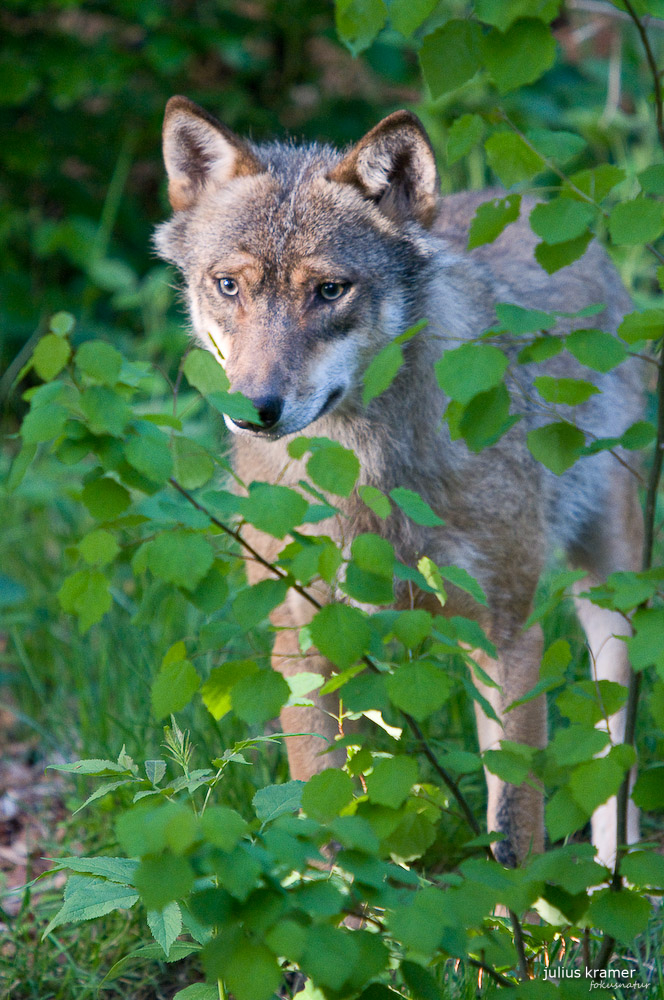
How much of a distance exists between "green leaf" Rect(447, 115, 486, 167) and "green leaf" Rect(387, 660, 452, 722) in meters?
0.79

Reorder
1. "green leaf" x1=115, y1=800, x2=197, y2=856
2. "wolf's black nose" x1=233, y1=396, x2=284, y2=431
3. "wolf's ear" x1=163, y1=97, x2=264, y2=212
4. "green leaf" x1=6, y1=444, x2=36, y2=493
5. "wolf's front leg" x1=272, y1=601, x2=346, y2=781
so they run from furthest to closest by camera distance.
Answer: "wolf's ear" x1=163, y1=97, x2=264, y2=212 → "wolf's front leg" x1=272, y1=601, x2=346, y2=781 → "wolf's black nose" x1=233, y1=396, x2=284, y2=431 → "green leaf" x1=6, y1=444, x2=36, y2=493 → "green leaf" x1=115, y1=800, x2=197, y2=856

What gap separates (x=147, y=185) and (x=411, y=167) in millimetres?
5750

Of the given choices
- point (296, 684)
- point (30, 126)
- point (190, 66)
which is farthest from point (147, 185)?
point (296, 684)

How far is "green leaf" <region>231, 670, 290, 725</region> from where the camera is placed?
5.27ft

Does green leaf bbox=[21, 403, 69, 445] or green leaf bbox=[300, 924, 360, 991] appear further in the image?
green leaf bbox=[21, 403, 69, 445]

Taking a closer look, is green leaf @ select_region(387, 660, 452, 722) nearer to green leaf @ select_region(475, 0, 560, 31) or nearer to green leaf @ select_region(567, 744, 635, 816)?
green leaf @ select_region(567, 744, 635, 816)

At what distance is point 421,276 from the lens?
10.1ft

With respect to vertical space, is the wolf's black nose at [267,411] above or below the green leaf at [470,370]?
below

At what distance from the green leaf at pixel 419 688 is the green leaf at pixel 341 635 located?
8 cm

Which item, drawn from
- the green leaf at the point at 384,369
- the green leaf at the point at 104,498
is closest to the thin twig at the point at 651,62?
the green leaf at the point at 384,369

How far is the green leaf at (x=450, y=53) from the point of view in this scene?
5.46 feet

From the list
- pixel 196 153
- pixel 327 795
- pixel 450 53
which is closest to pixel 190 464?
pixel 327 795

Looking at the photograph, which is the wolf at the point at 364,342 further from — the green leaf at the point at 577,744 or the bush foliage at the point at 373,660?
the green leaf at the point at 577,744

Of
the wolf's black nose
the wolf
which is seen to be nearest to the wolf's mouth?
the wolf
